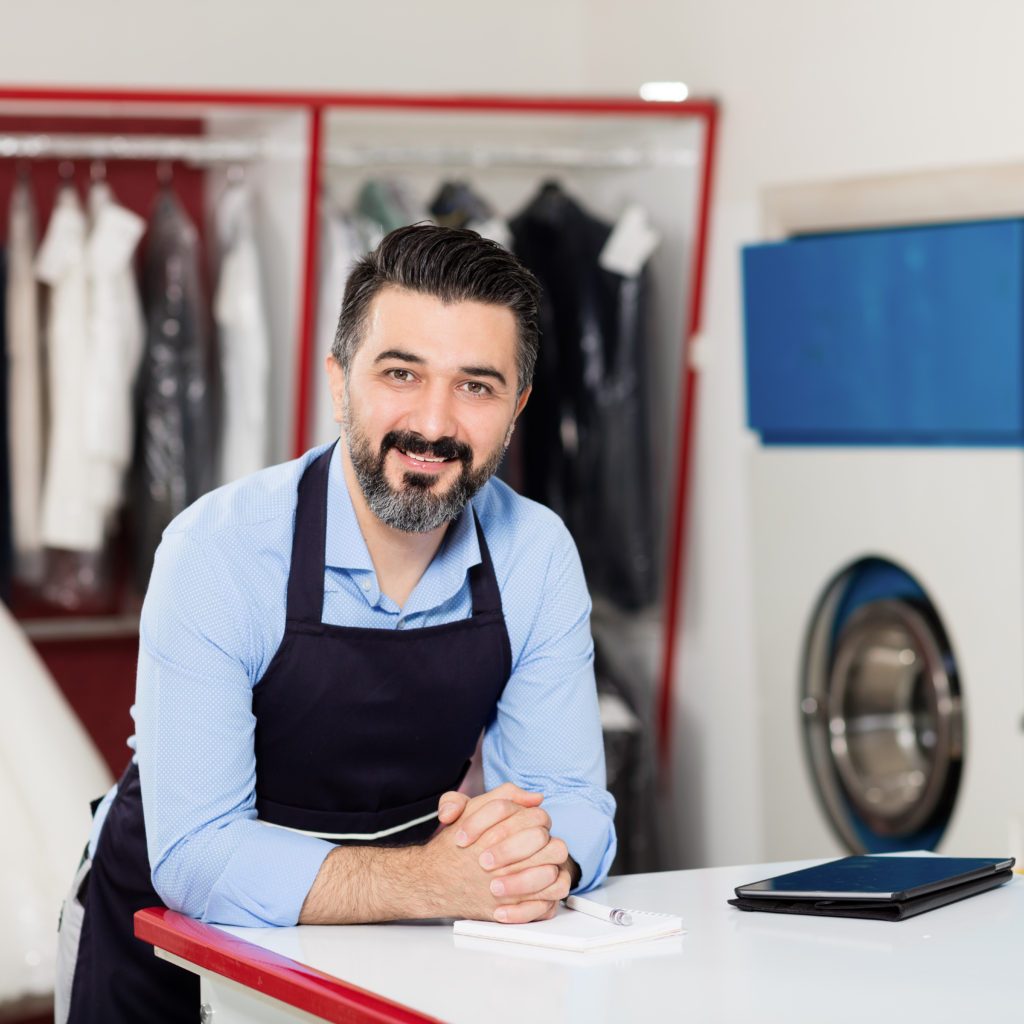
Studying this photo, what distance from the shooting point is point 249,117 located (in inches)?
155

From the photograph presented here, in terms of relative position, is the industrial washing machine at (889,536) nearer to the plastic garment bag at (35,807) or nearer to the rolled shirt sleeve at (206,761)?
the plastic garment bag at (35,807)

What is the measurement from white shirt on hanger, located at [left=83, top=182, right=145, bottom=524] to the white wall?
30.5 inches

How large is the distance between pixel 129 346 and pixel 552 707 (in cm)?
207

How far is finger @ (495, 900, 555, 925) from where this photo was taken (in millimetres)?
1765

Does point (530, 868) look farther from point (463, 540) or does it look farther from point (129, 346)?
point (129, 346)

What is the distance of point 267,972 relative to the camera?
5.31 feet

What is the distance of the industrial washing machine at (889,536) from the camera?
317 cm

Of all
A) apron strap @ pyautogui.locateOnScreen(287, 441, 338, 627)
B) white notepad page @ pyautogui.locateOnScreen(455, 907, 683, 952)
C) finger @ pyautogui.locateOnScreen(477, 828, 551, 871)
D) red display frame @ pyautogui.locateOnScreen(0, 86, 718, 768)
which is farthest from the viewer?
red display frame @ pyautogui.locateOnScreen(0, 86, 718, 768)

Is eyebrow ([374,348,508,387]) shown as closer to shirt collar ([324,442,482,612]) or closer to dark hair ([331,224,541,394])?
dark hair ([331,224,541,394])

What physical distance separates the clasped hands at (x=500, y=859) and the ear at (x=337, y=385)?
0.48 metres

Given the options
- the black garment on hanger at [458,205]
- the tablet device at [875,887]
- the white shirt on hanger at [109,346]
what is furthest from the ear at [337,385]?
the black garment on hanger at [458,205]

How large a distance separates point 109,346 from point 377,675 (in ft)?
6.62

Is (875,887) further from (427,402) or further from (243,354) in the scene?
(243,354)

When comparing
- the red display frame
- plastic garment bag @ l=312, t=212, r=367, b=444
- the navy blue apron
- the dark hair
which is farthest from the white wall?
the navy blue apron
